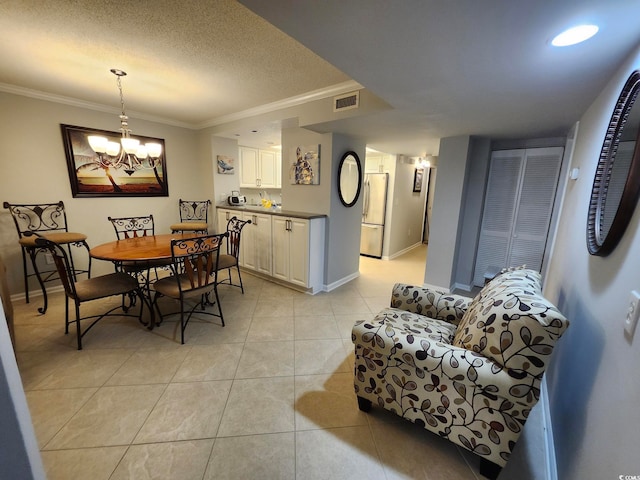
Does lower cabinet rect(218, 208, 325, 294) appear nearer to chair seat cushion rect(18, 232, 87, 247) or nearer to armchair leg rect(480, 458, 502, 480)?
chair seat cushion rect(18, 232, 87, 247)

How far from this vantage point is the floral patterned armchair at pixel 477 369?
1078mm

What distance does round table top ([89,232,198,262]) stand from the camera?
220 cm

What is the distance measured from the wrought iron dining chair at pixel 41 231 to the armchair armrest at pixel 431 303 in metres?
3.22

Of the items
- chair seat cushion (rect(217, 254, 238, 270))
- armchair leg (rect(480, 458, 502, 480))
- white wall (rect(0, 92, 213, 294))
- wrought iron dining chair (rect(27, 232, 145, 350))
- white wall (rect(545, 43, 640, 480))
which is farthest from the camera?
chair seat cushion (rect(217, 254, 238, 270))

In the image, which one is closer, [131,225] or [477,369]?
[477,369]

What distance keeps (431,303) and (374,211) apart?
11.0 feet

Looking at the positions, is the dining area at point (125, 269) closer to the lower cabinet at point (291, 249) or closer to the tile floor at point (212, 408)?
the tile floor at point (212, 408)

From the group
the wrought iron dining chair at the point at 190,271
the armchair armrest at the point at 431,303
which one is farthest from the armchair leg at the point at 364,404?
the wrought iron dining chair at the point at 190,271

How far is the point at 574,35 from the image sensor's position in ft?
3.73

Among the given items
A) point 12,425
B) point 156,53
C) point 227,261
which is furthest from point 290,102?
point 12,425

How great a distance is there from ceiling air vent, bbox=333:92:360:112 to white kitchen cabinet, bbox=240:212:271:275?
5.33ft

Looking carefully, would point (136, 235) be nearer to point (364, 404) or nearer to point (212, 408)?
point (212, 408)

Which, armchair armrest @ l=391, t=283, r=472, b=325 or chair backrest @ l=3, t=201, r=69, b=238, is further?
chair backrest @ l=3, t=201, r=69, b=238

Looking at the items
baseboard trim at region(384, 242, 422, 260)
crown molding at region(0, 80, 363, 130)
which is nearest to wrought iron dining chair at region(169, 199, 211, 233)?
crown molding at region(0, 80, 363, 130)
